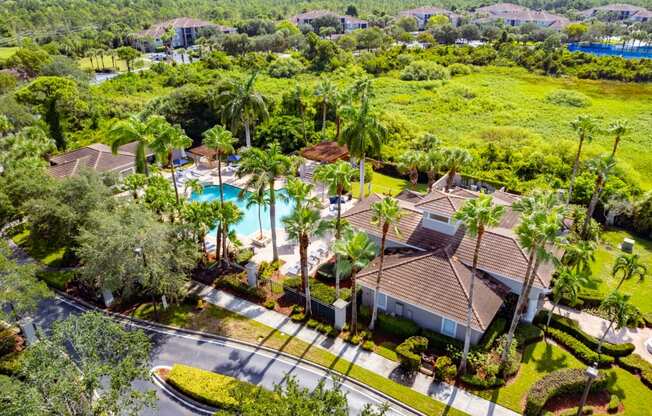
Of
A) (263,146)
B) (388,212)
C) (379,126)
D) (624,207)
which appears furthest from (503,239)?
(263,146)

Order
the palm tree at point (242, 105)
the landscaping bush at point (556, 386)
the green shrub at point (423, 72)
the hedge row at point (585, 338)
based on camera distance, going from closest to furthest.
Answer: the landscaping bush at point (556, 386)
the hedge row at point (585, 338)
the palm tree at point (242, 105)
the green shrub at point (423, 72)

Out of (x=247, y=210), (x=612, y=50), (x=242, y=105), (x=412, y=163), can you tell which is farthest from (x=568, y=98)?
(x=612, y=50)

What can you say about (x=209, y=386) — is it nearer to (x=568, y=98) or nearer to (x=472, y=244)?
(x=472, y=244)

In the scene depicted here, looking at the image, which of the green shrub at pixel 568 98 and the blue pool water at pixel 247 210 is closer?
the blue pool water at pixel 247 210

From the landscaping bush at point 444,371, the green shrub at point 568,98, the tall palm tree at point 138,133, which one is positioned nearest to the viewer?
the landscaping bush at point 444,371

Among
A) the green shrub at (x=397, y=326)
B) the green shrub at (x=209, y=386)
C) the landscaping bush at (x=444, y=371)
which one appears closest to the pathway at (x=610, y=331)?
the landscaping bush at (x=444, y=371)

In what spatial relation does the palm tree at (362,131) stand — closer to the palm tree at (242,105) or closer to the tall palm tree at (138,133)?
the palm tree at (242,105)

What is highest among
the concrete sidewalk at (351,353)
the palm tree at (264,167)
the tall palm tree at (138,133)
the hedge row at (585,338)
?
the tall palm tree at (138,133)

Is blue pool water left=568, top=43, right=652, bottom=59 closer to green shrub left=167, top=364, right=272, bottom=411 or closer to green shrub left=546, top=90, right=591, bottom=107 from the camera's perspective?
green shrub left=546, top=90, right=591, bottom=107
